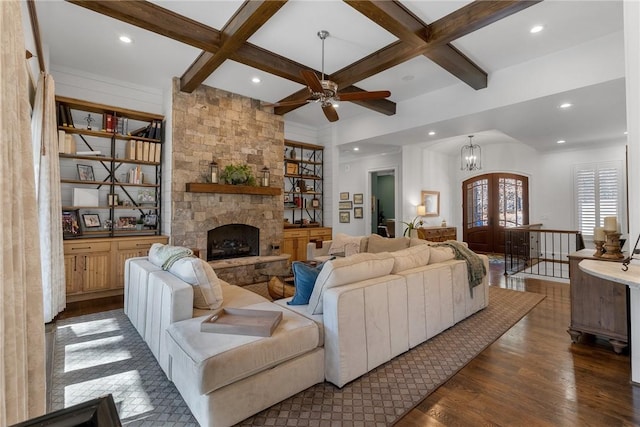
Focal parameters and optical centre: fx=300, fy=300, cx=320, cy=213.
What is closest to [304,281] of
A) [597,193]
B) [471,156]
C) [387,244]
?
[387,244]

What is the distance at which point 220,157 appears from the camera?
533cm

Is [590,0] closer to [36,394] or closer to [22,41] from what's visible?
[22,41]

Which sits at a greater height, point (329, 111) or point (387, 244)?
point (329, 111)

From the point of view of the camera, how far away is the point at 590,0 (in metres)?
2.91

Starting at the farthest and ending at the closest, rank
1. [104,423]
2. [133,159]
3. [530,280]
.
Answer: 1. [530,280]
2. [133,159]
3. [104,423]

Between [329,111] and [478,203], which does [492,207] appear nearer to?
[478,203]

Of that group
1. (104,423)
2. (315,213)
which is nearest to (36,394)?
(104,423)

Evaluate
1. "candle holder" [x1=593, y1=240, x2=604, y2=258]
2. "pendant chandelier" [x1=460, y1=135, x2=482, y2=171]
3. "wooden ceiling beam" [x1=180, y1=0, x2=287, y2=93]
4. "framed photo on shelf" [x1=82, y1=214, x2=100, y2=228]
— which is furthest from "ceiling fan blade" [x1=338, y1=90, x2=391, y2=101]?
"pendant chandelier" [x1=460, y1=135, x2=482, y2=171]

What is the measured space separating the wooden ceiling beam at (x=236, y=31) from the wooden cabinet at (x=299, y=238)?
3335 millimetres

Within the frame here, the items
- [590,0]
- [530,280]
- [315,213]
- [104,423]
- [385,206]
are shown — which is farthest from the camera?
[385,206]

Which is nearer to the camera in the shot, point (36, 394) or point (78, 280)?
point (36, 394)

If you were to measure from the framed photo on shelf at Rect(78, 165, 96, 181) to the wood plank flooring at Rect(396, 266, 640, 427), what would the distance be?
5123 mm

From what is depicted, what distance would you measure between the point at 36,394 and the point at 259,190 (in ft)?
15.6

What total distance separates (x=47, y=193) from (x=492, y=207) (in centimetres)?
979
